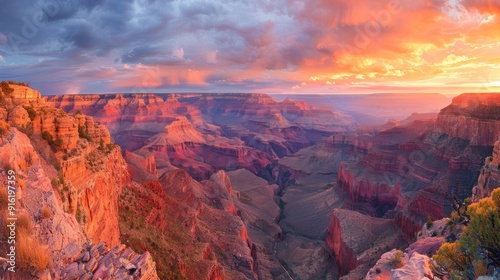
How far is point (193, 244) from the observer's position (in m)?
30.4

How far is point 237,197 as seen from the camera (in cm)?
6638

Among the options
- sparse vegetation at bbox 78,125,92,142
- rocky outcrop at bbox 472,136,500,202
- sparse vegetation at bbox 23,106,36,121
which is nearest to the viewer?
sparse vegetation at bbox 23,106,36,121

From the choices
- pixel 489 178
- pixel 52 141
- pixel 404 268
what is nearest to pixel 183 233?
pixel 52 141

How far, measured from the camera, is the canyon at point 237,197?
42.3 feet

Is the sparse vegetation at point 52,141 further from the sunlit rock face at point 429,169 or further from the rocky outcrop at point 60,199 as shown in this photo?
the sunlit rock face at point 429,169

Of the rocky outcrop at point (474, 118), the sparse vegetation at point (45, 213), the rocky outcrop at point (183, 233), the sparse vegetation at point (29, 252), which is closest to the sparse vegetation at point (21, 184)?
the sparse vegetation at point (45, 213)

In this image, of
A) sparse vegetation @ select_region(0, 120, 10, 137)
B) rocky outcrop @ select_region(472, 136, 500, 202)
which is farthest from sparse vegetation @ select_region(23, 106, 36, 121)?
rocky outcrop @ select_region(472, 136, 500, 202)

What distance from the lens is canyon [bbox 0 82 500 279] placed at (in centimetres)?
1288

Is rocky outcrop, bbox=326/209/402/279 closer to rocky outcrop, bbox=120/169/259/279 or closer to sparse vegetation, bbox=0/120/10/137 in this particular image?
rocky outcrop, bbox=120/169/259/279

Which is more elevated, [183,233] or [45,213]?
[45,213]

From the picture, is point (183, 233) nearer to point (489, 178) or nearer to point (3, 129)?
point (3, 129)

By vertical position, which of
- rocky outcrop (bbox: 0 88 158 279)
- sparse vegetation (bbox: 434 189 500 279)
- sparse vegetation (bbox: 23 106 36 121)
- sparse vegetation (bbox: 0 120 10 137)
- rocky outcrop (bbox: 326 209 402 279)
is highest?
sparse vegetation (bbox: 23 106 36 121)

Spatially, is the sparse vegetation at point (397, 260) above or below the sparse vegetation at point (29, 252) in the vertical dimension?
below

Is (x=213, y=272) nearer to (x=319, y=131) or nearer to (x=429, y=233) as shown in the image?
(x=429, y=233)
